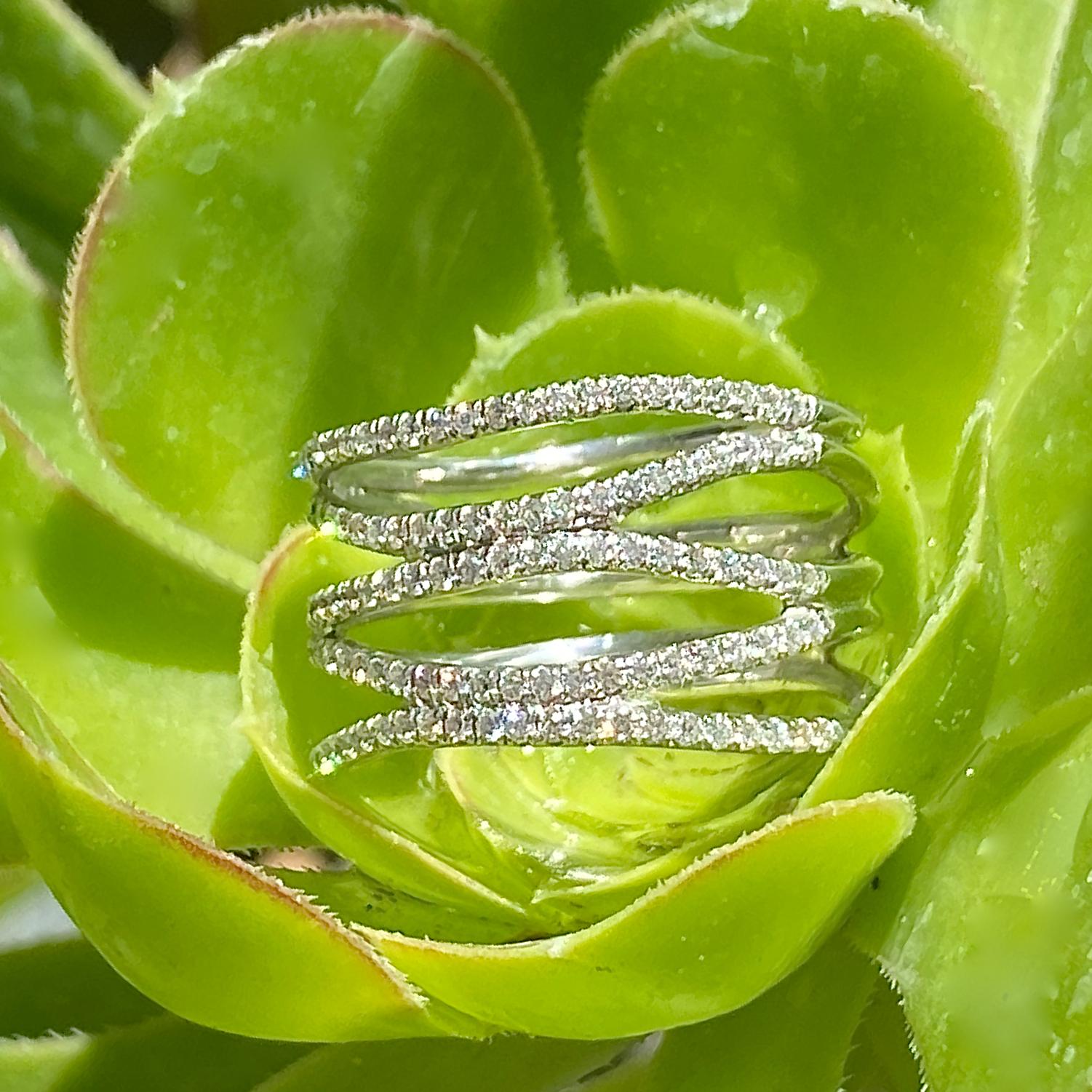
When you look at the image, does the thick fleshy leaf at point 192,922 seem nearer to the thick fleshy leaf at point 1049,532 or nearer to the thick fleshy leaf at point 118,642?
the thick fleshy leaf at point 118,642

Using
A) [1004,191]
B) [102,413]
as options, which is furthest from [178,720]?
[1004,191]

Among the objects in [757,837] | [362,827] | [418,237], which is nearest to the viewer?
[757,837]

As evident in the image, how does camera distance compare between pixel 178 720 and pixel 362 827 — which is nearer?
pixel 362 827

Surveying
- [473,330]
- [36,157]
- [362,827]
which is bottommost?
[362,827]

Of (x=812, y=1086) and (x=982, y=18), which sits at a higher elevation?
(x=982, y=18)

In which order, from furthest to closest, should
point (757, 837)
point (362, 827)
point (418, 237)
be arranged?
point (418, 237) → point (362, 827) → point (757, 837)

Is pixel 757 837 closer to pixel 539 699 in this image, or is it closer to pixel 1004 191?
pixel 539 699
